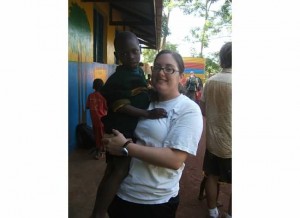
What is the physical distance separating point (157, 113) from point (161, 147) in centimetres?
10

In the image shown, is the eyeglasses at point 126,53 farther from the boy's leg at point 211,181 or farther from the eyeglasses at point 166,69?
the boy's leg at point 211,181

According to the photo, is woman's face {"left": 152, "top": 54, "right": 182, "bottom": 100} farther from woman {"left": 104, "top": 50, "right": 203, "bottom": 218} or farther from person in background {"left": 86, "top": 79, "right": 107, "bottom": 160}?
person in background {"left": 86, "top": 79, "right": 107, "bottom": 160}

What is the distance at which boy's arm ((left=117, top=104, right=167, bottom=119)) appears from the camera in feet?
2.81

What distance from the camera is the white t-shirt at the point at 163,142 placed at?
32.2 inches

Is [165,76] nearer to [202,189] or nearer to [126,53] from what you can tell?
[126,53]

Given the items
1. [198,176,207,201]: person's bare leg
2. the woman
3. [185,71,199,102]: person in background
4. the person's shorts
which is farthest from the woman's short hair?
[198,176,207,201]: person's bare leg

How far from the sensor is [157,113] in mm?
860

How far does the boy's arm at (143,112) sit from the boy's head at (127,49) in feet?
0.51

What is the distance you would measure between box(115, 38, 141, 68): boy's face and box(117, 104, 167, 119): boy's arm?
0.51 ft

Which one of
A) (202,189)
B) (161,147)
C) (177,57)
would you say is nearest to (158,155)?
(161,147)

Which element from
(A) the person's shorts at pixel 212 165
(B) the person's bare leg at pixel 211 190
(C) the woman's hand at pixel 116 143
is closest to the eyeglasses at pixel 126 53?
(C) the woman's hand at pixel 116 143
